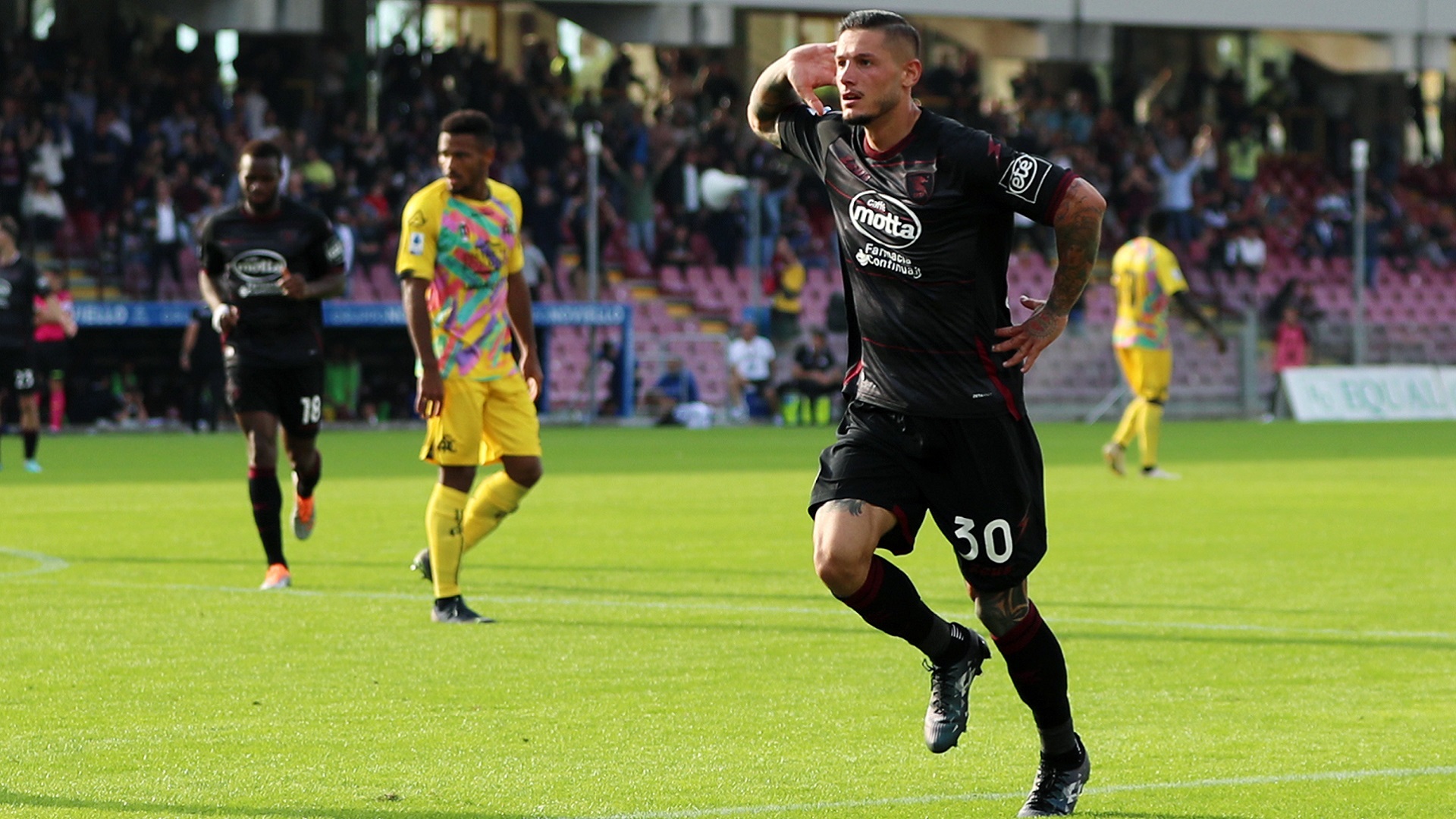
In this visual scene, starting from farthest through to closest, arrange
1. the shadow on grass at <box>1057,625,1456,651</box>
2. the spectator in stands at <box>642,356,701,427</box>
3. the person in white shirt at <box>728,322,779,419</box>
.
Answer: the person in white shirt at <box>728,322,779,419</box> < the spectator in stands at <box>642,356,701,427</box> < the shadow on grass at <box>1057,625,1456,651</box>

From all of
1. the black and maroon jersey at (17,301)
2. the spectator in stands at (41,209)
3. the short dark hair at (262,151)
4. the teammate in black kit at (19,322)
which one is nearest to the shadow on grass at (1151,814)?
the short dark hair at (262,151)

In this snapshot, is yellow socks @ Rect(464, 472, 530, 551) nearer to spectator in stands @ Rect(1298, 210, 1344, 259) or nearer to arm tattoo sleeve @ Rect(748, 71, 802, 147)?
arm tattoo sleeve @ Rect(748, 71, 802, 147)

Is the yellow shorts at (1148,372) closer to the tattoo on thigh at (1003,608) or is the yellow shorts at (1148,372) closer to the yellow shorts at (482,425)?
the yellow shorts at (482,425)

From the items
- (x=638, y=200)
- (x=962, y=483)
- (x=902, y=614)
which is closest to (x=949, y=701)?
(x=902, y=614)

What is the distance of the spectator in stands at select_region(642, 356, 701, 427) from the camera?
31.2 m

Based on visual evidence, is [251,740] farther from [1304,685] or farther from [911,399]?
[1304,685]

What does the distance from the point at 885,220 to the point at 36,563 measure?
7.32 meters

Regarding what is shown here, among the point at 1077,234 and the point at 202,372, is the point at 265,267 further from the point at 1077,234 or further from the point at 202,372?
the point at 202,372

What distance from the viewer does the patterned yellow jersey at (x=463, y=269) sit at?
9.35 meters

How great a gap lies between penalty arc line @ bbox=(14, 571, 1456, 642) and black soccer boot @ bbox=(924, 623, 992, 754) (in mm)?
3491

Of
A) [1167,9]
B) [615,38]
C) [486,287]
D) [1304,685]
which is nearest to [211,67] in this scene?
[615,38]

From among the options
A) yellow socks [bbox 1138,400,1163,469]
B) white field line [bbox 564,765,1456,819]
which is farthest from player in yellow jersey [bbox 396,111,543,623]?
yellow socks [bbox 1138,400,1163,469]

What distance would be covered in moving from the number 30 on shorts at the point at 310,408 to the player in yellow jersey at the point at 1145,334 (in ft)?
31.9

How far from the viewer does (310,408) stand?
35.7 feet
